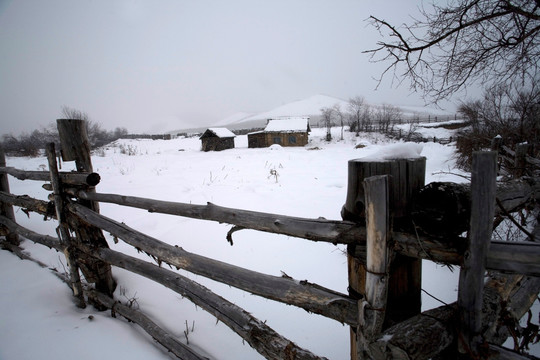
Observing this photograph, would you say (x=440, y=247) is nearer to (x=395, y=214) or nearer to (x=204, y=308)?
(x=395, y=214)

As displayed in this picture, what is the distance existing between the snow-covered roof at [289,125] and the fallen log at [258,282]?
95.9 feet

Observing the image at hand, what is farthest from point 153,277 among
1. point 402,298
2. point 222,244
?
point 402,298

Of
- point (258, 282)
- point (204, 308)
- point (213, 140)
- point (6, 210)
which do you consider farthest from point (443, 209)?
point (213, 140)

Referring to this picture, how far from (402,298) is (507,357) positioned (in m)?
0.41

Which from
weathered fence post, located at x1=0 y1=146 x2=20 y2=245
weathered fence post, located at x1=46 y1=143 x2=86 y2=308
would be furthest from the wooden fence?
weathered fence post, located at x1=0 y1=146 x2=20 y2=245

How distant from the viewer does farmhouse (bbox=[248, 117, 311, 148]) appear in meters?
30.6

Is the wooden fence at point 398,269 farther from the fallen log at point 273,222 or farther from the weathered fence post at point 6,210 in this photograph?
the weathered fence post at point 6,210

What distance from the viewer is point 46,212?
3221 millimetres

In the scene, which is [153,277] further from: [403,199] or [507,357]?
[507,357]

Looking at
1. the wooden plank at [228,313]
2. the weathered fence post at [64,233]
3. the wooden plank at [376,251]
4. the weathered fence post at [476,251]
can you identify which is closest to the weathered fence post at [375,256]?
the wooden plank at [376,251]

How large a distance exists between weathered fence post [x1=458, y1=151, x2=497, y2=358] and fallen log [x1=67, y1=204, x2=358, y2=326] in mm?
476

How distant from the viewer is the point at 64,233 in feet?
10.0

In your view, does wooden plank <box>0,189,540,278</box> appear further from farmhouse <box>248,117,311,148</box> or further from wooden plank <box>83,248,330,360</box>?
farmhouse <box>248,117,311,148</box>

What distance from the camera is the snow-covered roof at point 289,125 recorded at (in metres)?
31.0
